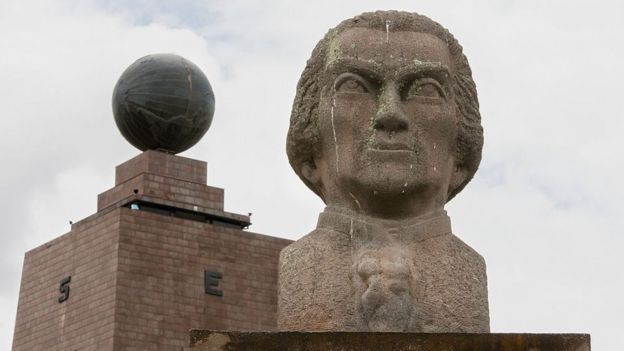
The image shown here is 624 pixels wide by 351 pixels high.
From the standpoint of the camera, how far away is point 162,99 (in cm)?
3831

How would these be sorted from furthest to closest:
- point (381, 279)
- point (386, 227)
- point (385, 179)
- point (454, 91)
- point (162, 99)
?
point (162, 99), point (454, 91), point (386, 227), point (385, 179), point (381, 279)

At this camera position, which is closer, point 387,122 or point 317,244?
point 387,122

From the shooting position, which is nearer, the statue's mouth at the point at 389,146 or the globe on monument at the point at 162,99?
the statue's mouth at the point at 389,146

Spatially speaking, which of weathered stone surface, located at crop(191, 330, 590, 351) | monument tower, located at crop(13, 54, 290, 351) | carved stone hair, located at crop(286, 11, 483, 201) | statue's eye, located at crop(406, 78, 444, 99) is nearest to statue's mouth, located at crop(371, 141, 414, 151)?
statue's eye, located at crop(406, 78, 444, 99)

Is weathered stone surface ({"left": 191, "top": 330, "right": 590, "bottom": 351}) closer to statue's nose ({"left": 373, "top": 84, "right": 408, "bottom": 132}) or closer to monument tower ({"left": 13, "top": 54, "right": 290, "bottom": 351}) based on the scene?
statue's nose ({"left": 373, "top": 84, "right": 408, "bottom": 132})

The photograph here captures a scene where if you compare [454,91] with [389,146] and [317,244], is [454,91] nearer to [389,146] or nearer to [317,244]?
[389,146]

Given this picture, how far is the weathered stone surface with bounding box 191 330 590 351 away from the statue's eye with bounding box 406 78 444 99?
4.05 ft

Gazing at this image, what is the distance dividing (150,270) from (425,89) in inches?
1249

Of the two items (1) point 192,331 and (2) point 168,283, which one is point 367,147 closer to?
(1) point 192,331

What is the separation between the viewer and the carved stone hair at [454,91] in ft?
25.8

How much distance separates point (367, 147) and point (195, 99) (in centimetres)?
3128

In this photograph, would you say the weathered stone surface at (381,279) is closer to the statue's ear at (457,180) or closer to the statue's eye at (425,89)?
the statue's ear at (457,180)

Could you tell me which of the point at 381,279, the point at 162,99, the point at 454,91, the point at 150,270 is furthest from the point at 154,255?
the point at 381,279

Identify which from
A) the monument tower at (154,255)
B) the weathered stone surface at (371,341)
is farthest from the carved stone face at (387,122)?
the monument tower at (154,255)
